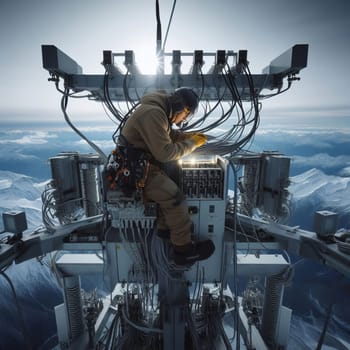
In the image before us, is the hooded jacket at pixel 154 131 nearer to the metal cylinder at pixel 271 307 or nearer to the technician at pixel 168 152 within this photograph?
the technician at pixel 168 152

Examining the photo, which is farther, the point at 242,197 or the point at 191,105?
the point at 242,197

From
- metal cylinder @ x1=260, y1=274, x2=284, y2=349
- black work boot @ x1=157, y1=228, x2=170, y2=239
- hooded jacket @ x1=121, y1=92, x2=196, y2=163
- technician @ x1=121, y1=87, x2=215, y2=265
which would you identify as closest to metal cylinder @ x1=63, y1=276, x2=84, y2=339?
black work boot @ x1=157, y1=228, x2=170, y2=239

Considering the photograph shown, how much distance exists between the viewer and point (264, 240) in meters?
1.71

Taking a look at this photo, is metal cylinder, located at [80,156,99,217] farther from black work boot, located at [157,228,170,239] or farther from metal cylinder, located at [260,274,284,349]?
Answer: metal cylinder, located at [260,274,284,349]

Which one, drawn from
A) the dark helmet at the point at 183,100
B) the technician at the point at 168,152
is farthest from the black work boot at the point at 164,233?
the dark helmet at the point at 183,100

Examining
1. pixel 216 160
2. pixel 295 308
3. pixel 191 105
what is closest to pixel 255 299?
pixel 216 160

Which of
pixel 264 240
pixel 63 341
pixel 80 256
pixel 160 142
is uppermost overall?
pixel 160 142

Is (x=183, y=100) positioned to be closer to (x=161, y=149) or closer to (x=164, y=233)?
(x=161, y=149)

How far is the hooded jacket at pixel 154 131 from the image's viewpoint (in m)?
1.17

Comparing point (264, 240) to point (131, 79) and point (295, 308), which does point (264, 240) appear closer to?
point (131, 79)

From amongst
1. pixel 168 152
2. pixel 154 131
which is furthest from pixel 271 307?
pixel 154 131

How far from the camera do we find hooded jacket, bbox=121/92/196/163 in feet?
3.83

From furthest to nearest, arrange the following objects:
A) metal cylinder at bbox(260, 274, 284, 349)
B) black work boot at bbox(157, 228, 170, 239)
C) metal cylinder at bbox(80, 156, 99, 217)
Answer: metal cylinder at bbox(260, 274, 284, 349) < metal cylinder at bbox(80, 156, 99, 217) < black work boot at bbox(157, 228, 170, 239)

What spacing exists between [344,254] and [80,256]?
2.75 metres
